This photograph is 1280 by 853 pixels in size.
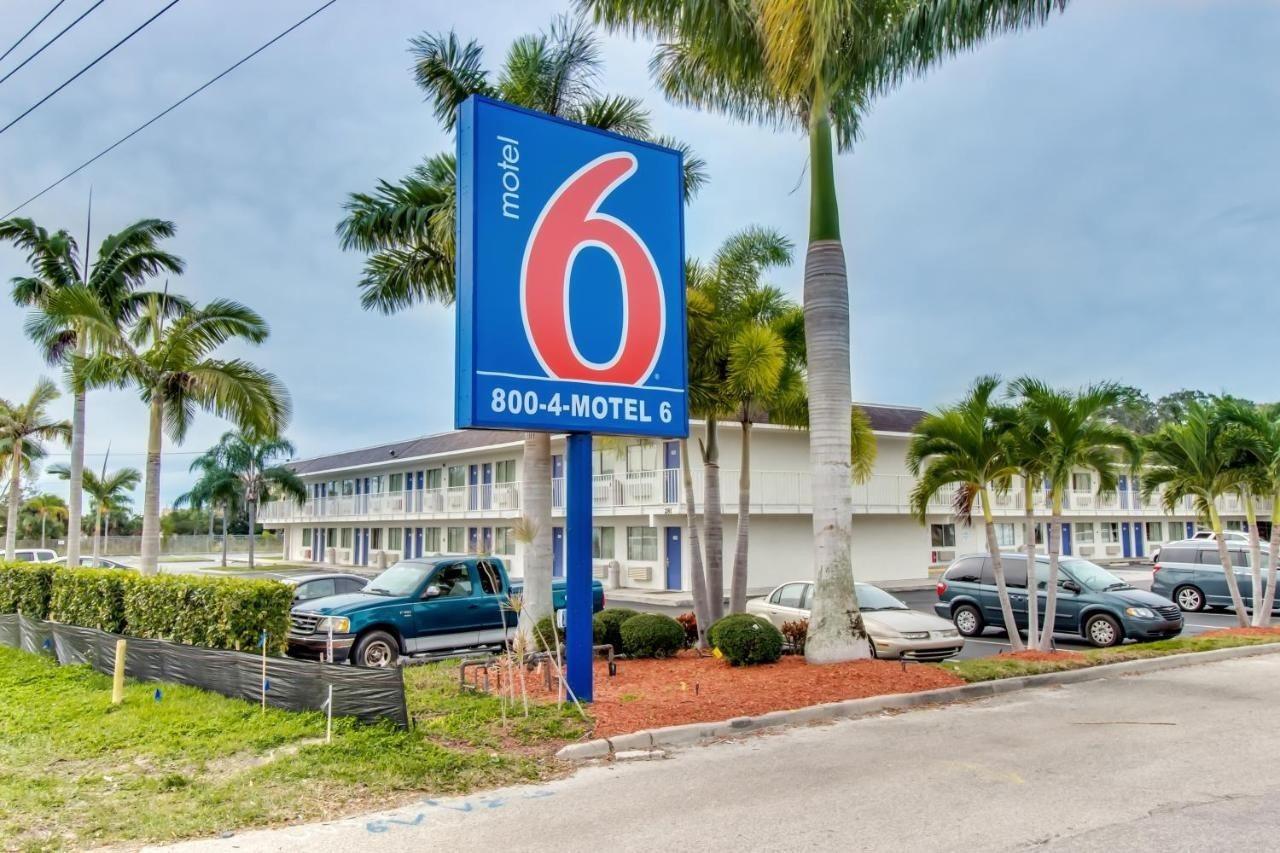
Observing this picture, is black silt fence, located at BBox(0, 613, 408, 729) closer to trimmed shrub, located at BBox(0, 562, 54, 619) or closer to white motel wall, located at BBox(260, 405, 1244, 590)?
trimmed shrub, located at BBox(0, 562, 54, 619)

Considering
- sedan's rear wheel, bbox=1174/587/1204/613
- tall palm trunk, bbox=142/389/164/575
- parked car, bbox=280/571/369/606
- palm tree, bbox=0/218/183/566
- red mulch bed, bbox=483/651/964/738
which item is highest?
palm tree, bbox=0/218/183/566

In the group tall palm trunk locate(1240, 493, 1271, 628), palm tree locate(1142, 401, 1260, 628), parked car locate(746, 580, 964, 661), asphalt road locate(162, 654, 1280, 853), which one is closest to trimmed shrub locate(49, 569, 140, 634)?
asphalt road locate(162, 654, 1280, 853)

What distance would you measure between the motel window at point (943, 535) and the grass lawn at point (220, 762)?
3175 cm

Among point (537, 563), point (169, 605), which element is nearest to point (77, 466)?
point (169, 605)

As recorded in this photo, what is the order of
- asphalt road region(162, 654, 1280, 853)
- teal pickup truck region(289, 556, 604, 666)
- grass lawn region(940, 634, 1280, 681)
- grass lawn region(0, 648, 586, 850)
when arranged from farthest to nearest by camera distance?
teal pickup truck region(289, 556, 604, 666)
grass lawn region(940, 634, 1280, 681)
grass lawn region(0, 648, 586, 850)
asphalt road region(162, 654, 1280, 853)

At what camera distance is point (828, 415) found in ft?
38.9

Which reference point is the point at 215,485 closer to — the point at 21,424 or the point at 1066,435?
the point at 21,424

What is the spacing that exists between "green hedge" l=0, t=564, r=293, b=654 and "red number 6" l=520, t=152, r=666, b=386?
486 cm

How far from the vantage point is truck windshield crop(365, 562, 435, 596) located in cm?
1369

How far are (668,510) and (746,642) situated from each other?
58.4ft

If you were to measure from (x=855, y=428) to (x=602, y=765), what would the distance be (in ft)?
41.8

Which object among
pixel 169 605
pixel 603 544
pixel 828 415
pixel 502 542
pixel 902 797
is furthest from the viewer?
pixel 502 542

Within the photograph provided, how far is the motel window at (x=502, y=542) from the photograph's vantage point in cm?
3975

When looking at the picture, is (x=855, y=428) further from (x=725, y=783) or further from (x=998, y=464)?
(x=725, y=783)
